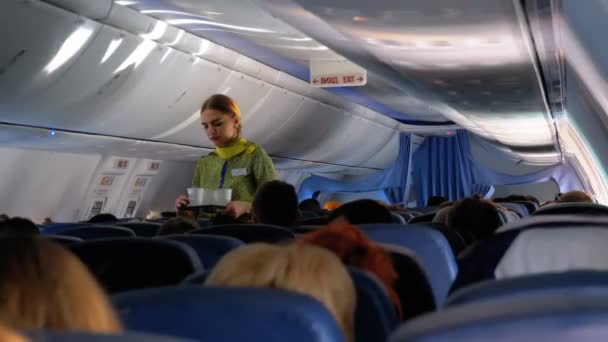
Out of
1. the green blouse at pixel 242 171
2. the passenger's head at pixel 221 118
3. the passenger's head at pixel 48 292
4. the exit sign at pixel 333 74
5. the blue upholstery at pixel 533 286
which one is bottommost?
the blue upholstery at pixel 533 286

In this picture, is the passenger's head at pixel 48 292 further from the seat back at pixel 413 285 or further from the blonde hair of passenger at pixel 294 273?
the seat back at pixel 413 285

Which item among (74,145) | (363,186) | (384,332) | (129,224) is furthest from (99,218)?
(363,186)

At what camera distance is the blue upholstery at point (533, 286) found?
5.17 feet

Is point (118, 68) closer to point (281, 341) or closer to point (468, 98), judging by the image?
point (468, 98)

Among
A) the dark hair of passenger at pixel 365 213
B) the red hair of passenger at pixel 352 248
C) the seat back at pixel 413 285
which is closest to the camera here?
the red hair of passenger at pixel 352 248

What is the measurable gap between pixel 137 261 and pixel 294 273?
56.3 inches

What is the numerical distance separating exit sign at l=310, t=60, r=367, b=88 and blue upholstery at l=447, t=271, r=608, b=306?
11.9m

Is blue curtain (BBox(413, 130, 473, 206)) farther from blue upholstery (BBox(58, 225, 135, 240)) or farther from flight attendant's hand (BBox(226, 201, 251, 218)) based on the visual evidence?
blue upholstery (BBox(58, 225, 135, 240))

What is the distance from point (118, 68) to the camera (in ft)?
31.1

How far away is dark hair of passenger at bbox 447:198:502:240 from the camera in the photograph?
234 inches

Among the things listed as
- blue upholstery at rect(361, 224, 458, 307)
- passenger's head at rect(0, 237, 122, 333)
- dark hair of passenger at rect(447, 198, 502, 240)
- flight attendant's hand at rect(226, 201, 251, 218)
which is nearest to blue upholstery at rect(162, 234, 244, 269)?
blue upholstery at rect(361, 224, 458, 307)

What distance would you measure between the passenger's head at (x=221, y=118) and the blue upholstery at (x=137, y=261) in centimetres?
238

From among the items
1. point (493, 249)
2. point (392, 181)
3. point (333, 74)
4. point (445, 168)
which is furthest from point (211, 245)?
point (445, 168)

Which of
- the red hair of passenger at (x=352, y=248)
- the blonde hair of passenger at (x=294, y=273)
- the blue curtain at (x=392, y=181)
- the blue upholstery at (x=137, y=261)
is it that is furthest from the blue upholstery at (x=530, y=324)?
the blue curtain at (x=392, y=181)
